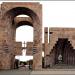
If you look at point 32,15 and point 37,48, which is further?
point 32,15

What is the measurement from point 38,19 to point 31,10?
1216 millimetres

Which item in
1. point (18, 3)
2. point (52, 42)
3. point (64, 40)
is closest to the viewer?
point (18, 3)

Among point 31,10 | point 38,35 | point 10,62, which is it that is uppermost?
point 31,10

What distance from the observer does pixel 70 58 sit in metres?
51.0

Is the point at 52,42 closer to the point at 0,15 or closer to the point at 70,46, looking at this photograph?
the point at 70,46

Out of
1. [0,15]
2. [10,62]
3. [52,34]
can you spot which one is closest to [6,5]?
[0,15]

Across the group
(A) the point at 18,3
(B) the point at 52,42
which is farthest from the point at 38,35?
(B) the point at 52,42

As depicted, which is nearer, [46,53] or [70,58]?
[46,53]

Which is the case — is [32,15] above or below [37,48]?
above

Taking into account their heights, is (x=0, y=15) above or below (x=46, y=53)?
above

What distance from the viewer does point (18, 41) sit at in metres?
Answer: 50.2

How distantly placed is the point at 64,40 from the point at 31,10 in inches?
567

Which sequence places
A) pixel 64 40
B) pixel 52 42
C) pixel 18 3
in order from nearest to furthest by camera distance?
pixel 18 3
pixel 52 42
pixel 64 40

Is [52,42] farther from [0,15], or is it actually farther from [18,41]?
[0,15]
